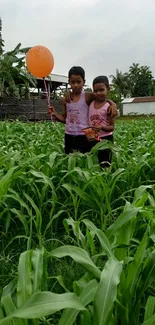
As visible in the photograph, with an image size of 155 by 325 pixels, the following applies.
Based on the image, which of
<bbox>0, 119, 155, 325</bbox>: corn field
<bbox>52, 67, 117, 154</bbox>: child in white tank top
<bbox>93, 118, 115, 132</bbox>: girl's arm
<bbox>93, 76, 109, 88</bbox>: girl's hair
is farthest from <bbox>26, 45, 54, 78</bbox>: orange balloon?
<bbox>93, 118, 115, 132</bbox>: girl's arm

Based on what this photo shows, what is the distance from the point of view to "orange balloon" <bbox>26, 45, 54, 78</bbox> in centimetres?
459

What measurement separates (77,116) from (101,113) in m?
0.28

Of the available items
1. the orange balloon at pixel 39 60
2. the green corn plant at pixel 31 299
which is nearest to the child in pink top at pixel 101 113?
the orange balloon at pixel 39 60

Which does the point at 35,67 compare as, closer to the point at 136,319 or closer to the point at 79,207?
the point at 79,207

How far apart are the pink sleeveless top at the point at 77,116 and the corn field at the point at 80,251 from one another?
36cm

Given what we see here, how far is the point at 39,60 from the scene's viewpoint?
4629mm

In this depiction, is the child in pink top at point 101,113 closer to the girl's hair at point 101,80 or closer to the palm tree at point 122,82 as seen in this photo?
the girl's hair at point 101,80

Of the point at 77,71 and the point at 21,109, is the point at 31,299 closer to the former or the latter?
the point at 77,71

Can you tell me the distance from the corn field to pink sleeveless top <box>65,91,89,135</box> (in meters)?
0.36

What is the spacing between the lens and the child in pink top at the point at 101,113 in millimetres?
3492

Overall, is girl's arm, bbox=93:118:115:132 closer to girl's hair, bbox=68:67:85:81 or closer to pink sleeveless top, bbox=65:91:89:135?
pink sleeveless top, bbox=65:91:89:135

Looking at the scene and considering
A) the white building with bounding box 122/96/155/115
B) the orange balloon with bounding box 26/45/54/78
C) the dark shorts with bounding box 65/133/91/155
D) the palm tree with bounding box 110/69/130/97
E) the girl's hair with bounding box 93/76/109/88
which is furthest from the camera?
the palm tree with bounding box 110/69/130/97

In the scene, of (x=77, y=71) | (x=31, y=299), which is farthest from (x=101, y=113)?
(x=31, y=299)

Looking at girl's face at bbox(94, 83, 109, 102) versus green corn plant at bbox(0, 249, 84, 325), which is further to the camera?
girl's face at bbox(94, 83, 109, 102)
